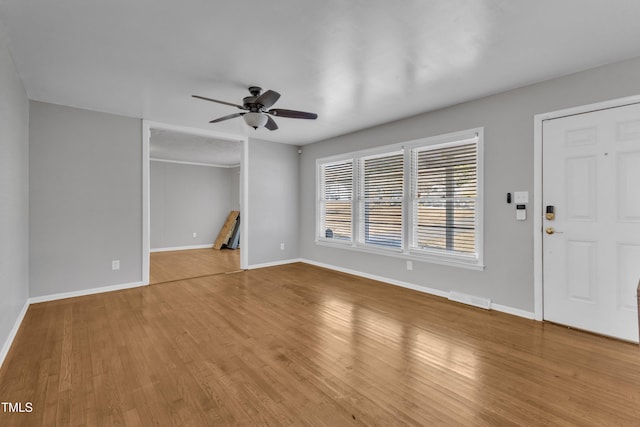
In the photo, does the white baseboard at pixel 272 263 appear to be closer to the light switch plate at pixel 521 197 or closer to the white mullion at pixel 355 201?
the white mullion at pixel 355 201

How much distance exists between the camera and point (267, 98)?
10.0 ft

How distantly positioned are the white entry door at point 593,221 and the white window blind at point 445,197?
81cm

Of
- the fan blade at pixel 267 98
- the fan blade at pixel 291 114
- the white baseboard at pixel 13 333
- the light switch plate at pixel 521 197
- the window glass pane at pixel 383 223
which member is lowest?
the white baseboard at pixel 13 333

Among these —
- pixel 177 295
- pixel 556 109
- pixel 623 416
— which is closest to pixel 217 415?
pixel 623 416

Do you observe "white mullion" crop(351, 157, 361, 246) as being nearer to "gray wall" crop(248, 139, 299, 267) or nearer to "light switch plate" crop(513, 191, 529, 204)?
"gray wall" crop(248, 139, 299, 267)

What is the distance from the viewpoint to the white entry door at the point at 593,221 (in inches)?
106

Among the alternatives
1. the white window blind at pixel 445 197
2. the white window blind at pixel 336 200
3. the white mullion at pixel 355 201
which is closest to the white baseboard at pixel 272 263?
the white window blind at pixel 336 200

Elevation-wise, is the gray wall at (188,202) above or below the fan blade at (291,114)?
below

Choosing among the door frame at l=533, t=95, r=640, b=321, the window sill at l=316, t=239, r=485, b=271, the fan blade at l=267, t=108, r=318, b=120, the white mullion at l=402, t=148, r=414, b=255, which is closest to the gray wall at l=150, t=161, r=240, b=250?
the window sill at l=316, t=239, r=485, b=271

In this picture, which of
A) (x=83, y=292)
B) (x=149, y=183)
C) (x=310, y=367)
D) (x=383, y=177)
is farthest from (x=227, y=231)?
(x=310, y=367)

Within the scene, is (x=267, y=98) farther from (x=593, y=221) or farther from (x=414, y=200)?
(x=593, y=221)

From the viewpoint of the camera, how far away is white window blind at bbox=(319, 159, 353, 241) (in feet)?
18.3

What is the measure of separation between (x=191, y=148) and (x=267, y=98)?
451cm

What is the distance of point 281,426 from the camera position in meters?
1.66
